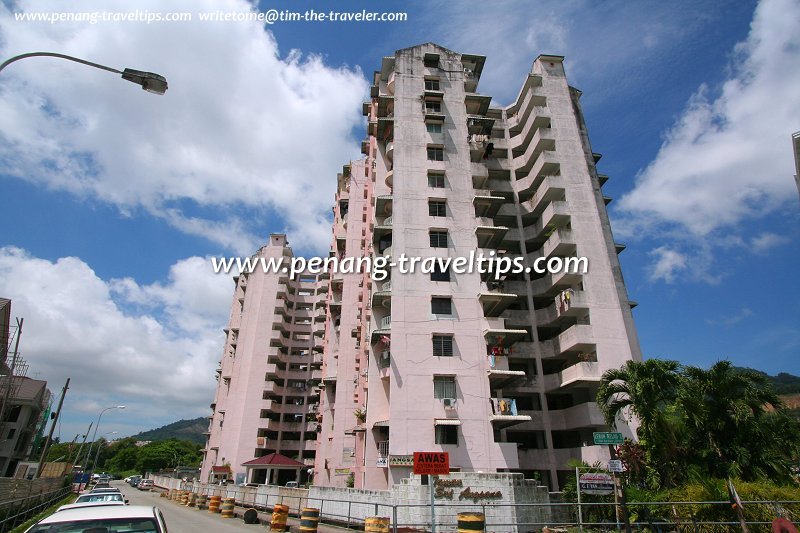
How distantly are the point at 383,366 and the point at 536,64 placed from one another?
1319 inches

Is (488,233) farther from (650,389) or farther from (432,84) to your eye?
(650,389)

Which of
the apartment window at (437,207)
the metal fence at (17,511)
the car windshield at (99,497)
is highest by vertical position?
the apartment window at (437,207)

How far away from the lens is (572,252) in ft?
119

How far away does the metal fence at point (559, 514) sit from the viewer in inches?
583

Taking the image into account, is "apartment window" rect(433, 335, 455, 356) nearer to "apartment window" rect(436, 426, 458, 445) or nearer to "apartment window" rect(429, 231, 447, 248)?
"apartment window" rect(436, 426, 458, 445)

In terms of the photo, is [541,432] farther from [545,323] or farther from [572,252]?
[572,252]

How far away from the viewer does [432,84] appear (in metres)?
39.4

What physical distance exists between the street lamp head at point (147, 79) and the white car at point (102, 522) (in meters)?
8.52

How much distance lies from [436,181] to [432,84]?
10322 millimetres

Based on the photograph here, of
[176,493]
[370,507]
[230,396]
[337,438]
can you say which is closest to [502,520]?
[370,507]

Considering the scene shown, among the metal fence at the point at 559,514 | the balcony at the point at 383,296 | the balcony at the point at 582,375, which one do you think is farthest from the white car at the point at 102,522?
the balcony at the point at 582,375

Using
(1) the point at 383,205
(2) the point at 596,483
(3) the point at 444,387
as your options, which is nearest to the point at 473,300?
(3) the point at 444,387

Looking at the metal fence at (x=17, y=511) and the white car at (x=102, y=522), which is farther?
the metal fence at (x=17, y=511)

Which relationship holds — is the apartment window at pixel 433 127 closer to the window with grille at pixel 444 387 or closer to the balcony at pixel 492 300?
the balcony at pixel 492 300
